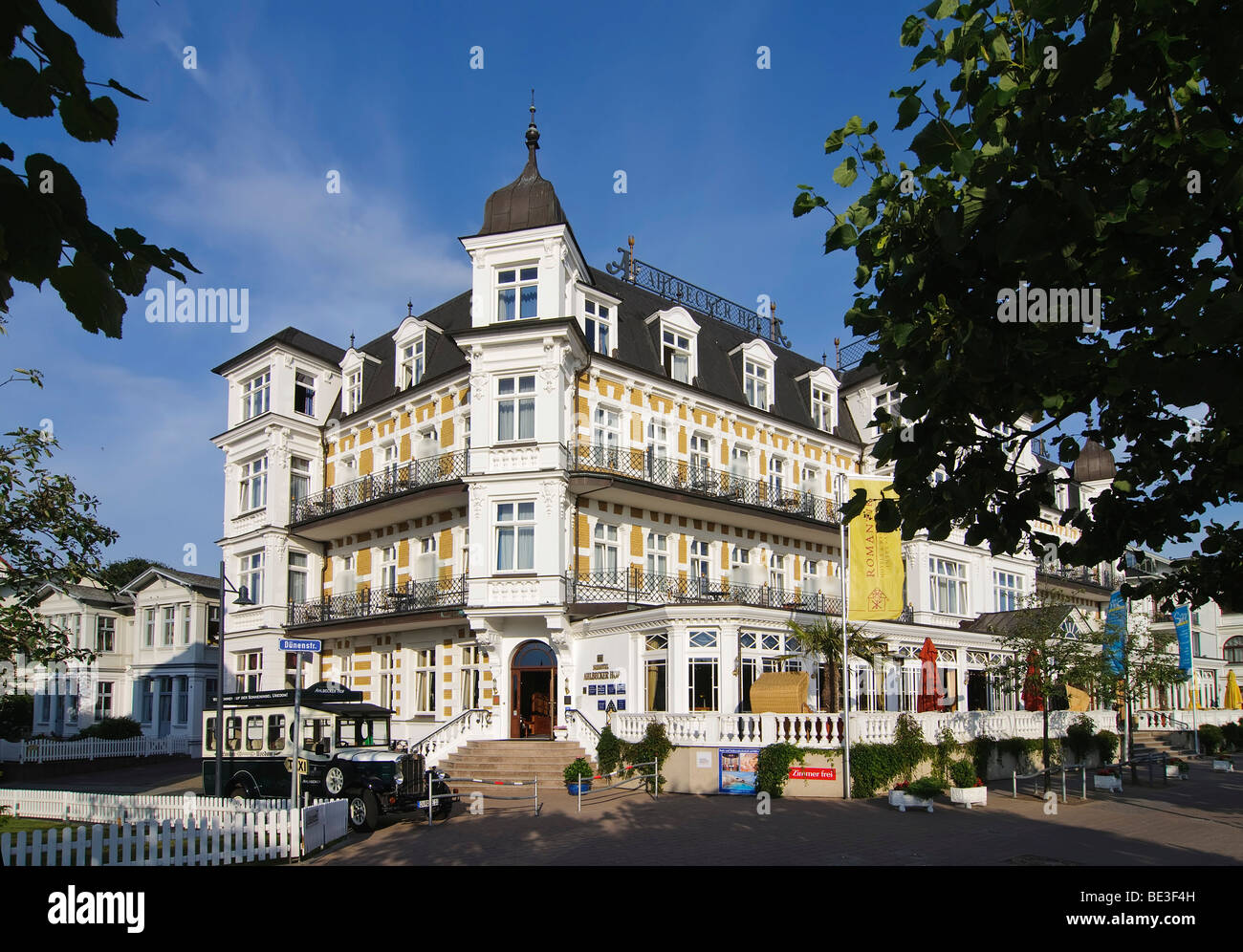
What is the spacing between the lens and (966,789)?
20359 millimetres

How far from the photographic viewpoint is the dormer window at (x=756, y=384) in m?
36.7

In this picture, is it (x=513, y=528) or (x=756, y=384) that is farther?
(x=756, y=384)

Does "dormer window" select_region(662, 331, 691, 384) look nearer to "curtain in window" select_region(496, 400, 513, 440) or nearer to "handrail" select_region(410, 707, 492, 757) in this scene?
"curtain in window" select_region(496, 400, 513, 440)

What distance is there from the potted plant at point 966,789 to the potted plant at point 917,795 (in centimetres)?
90

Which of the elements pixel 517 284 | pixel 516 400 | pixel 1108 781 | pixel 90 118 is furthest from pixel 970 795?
pixel 90 118

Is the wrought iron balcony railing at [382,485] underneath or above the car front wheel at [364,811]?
above

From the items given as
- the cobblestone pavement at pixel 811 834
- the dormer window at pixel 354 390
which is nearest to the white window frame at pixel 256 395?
the dormer window at pixel 354 390

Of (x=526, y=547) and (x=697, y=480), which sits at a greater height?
(x=697, y=480)

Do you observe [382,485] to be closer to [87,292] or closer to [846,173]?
[846,173]

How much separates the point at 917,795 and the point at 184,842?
43.6 feet

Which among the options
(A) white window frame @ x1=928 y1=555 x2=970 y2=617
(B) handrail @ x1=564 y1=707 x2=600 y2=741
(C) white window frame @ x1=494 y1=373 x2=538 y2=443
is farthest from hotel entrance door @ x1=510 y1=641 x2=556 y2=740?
(A) white window frame @ x1=928 y1=555 x2=970 y2=617

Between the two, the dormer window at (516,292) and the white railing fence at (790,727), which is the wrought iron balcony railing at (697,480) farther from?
the white railing fence at (790,727)

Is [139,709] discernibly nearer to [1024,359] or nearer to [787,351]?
[787,351]

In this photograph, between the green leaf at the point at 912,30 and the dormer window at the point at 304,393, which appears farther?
the dormer window at the point at 304,393
